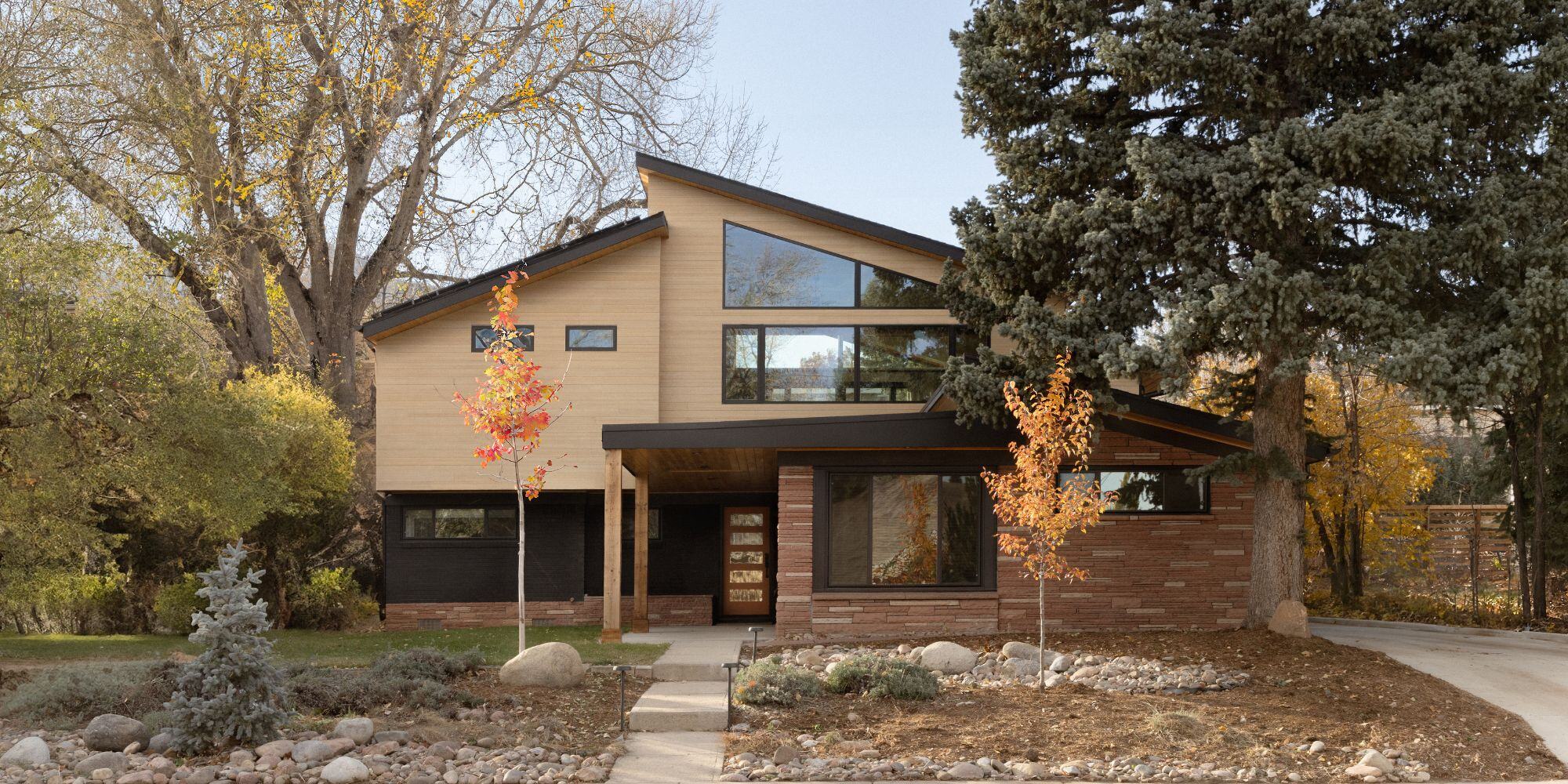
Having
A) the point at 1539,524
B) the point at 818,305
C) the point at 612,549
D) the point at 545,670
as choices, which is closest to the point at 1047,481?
the point at 545,670

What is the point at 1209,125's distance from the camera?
13.4 meters

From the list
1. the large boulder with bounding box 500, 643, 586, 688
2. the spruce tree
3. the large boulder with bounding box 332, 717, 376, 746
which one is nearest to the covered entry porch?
the spruce tree

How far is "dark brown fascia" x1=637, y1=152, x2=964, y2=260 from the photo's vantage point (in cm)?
1705

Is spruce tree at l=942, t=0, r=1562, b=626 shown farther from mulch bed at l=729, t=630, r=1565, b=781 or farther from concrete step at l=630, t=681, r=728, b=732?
concrete step at l=630, t=681, r=728, b=732

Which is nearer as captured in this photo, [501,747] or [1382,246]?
[501,747]

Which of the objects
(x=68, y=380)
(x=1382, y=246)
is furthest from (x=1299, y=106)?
(x=68, y=380)

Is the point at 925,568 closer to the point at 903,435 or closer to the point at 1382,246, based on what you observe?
the point at 903,435

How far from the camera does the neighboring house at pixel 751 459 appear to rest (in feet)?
48.9

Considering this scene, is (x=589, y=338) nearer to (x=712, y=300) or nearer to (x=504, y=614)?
(x=712, y=300)

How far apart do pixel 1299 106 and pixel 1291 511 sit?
14.4ft

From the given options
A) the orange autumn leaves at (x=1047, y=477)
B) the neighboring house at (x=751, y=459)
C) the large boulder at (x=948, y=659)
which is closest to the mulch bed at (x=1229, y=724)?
the large boulder at (x=948, y=659)

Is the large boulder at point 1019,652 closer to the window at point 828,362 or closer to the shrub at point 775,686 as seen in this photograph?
the shrub at point 775,686

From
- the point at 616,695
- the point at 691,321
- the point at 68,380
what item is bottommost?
the point at 616,695

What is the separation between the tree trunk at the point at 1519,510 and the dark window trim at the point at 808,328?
7105 mm
